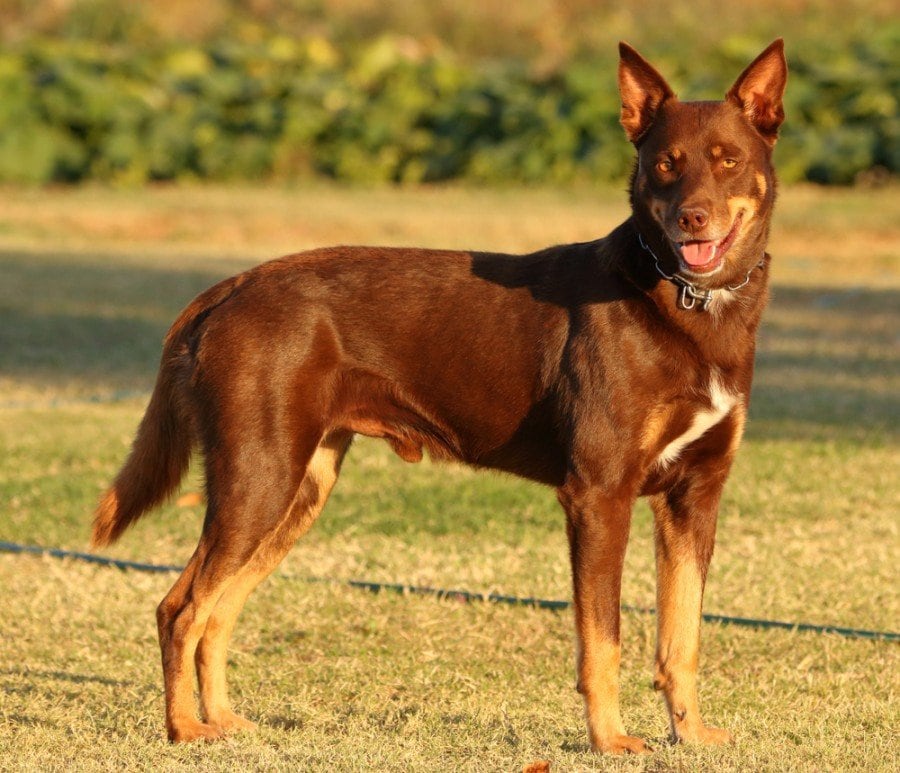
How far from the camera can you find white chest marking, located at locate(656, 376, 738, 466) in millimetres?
4750

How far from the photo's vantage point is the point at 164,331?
1348 cm

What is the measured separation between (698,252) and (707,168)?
260 millimetres

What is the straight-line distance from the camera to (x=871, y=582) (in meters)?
6.84

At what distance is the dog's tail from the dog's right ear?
1341 millimetres

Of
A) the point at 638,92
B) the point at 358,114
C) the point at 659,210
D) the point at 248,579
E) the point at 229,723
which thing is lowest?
the point at 358,114

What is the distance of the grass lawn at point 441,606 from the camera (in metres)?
4.92

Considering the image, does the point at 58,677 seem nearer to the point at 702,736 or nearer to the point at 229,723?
the point at 229,723

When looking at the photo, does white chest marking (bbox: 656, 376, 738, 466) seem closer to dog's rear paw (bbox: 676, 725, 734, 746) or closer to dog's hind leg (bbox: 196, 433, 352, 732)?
dog's rear paw (bbox: 676, 725, 734, 746)

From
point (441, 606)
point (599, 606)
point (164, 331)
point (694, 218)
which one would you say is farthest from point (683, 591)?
point (164, 331)

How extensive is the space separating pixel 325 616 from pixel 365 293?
1807 millimetres

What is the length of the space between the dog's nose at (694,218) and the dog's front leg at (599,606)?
2.64 feet

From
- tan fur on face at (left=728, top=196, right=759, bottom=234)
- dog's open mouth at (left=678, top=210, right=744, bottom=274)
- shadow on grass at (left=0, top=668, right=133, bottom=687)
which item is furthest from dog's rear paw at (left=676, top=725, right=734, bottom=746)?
shadow on grass at (left=0, top=668, right=133, bottom=687)

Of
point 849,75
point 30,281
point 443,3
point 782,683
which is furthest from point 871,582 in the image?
point 443,3

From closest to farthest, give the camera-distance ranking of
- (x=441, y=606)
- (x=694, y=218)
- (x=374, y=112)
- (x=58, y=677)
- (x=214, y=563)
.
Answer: (x=694, y=218)
(x=214, y=563)
(x=58, y=677)
(x=441, y=606)
(x=374, y=112)
